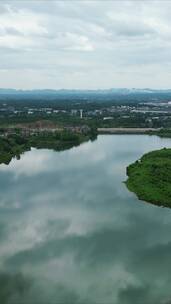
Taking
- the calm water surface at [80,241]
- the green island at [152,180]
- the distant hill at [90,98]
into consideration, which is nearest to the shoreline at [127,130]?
the green island at [152,180]

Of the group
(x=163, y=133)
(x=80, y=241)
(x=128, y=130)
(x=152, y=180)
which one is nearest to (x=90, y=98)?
→ (x=128, y=130)

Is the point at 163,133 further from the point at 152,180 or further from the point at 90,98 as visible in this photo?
the point at 90,98

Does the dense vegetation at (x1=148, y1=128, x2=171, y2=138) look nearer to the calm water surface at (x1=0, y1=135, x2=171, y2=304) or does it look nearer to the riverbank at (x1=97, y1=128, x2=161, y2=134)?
the riverbank at (x1=97, y1=128, x2=161, y2=134)

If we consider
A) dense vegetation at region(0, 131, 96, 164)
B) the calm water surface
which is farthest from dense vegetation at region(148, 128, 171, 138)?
the calm water surface

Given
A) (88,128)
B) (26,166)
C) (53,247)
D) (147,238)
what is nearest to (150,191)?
(147,238)

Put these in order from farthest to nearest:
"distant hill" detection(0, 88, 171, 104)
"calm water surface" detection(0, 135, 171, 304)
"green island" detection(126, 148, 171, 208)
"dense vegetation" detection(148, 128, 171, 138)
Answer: "distant hill" detection(0, 88, 171, 104) → "dense vegetation" detection(148, 128, 171, 138) → "green island" detection(126, 148, 171, 208) → "calm water surface" detection(0, 135, 171, 304)

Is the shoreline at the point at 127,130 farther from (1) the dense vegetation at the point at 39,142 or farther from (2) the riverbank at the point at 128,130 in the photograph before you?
(1) the dense vegetation at the point at 39,142

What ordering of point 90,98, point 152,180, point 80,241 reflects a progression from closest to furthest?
point 80,241 → point 152,180 → point 90,98
